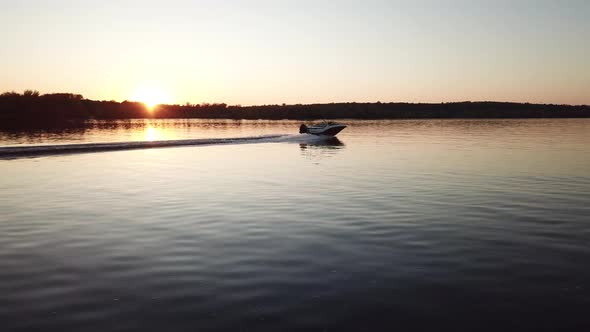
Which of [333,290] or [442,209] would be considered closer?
[333,290]

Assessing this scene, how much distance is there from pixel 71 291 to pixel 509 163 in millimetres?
35371

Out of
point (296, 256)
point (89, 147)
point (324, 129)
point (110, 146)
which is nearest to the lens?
point (296, 256)

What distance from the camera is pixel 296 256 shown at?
1171 centimetres

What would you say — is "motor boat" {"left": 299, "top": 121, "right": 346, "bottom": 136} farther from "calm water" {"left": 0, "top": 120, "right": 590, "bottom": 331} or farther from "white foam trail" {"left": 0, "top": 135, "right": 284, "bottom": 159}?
"calm water" {"left": 0, "top": 120, "right": 590, "bottom": 331}

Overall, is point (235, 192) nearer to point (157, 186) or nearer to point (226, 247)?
point (157, 186)

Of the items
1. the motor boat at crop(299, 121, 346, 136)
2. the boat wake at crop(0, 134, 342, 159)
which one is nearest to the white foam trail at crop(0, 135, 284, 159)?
the boat wake at crop(0, 134, 342, 159)

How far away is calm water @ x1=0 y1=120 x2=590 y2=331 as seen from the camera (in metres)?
8.09

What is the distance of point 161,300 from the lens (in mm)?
8695

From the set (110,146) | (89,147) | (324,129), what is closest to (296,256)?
(89,147)

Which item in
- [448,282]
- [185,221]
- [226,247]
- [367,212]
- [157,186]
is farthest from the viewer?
[157,186]

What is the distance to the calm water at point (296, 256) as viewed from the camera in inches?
318

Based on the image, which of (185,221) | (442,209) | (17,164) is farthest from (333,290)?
(17,164)

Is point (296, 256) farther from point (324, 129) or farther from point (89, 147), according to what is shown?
point (324, 129)

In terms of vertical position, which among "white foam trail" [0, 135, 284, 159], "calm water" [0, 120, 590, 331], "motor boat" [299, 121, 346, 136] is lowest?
"calm water" [0, 120, 590, 331]
